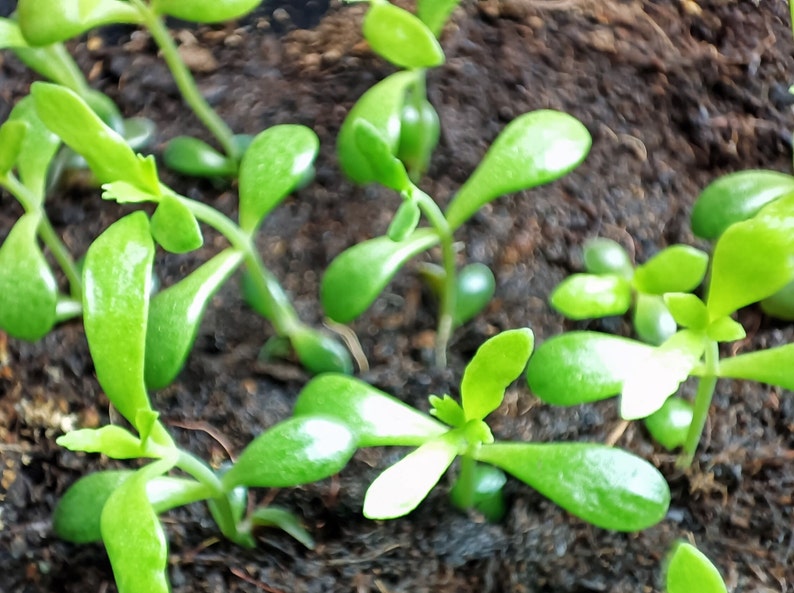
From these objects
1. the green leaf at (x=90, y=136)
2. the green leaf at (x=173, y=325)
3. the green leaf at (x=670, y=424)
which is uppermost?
the green leaf at (x=90, y=136)

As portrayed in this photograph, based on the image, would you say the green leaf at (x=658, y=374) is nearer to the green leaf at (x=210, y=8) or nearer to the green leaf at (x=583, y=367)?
the green leaf at (x=583, y=367)

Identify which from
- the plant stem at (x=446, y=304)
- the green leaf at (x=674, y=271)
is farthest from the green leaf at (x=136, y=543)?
the green leaf at (x=674, y=271)

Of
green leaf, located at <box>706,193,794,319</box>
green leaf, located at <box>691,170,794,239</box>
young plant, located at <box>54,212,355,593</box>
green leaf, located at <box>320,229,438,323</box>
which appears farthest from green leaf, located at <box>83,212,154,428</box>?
green leaf, located at <box>691,170,794,239</box>

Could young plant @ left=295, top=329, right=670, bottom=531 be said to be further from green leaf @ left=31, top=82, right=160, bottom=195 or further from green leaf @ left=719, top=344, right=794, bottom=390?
green leaf @ left=31, top=82, right=160, bottom=195

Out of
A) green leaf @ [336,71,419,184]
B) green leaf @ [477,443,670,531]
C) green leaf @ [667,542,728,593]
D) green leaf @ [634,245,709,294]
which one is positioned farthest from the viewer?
green leaf @ [336,71,419,184]

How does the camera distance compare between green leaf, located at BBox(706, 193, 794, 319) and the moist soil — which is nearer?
green leaf, located at BBox(706, 193, 794, 319)
